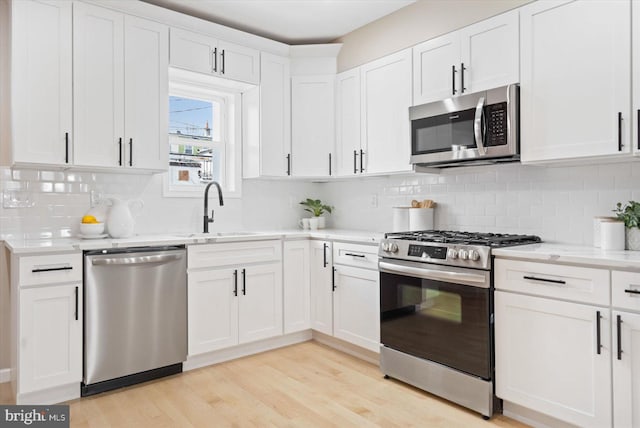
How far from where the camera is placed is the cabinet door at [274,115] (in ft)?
12.5

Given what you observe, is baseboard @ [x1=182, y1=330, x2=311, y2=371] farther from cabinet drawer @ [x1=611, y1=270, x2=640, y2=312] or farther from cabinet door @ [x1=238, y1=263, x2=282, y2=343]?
cabinet drawer @ [x1=611, y1=270, x2=640, y2=312]

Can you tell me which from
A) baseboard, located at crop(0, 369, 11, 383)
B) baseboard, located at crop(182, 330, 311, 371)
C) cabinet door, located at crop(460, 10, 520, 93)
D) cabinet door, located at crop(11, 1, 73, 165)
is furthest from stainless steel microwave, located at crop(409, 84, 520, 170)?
baseboard, located at crop(0, 369, 11, 383)

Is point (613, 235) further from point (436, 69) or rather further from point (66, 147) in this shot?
point (66, 147)

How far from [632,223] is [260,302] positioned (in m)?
2.51

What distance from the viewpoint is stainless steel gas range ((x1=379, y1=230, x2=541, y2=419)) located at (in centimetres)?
238

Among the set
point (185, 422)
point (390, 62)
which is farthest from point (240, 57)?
point (185, 422)

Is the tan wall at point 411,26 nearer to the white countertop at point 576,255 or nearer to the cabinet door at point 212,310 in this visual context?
the white countertop at point 576,255

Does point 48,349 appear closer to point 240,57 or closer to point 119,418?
point 119,418

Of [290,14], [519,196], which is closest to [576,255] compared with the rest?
[519,196]

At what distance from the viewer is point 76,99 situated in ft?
9.33

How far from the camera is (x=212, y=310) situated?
3.17 m

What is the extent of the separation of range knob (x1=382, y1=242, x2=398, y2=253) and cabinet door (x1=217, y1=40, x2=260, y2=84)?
1884 millimetres

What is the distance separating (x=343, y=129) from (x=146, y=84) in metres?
1.65

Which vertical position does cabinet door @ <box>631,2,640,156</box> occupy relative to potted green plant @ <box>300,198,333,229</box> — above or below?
above
